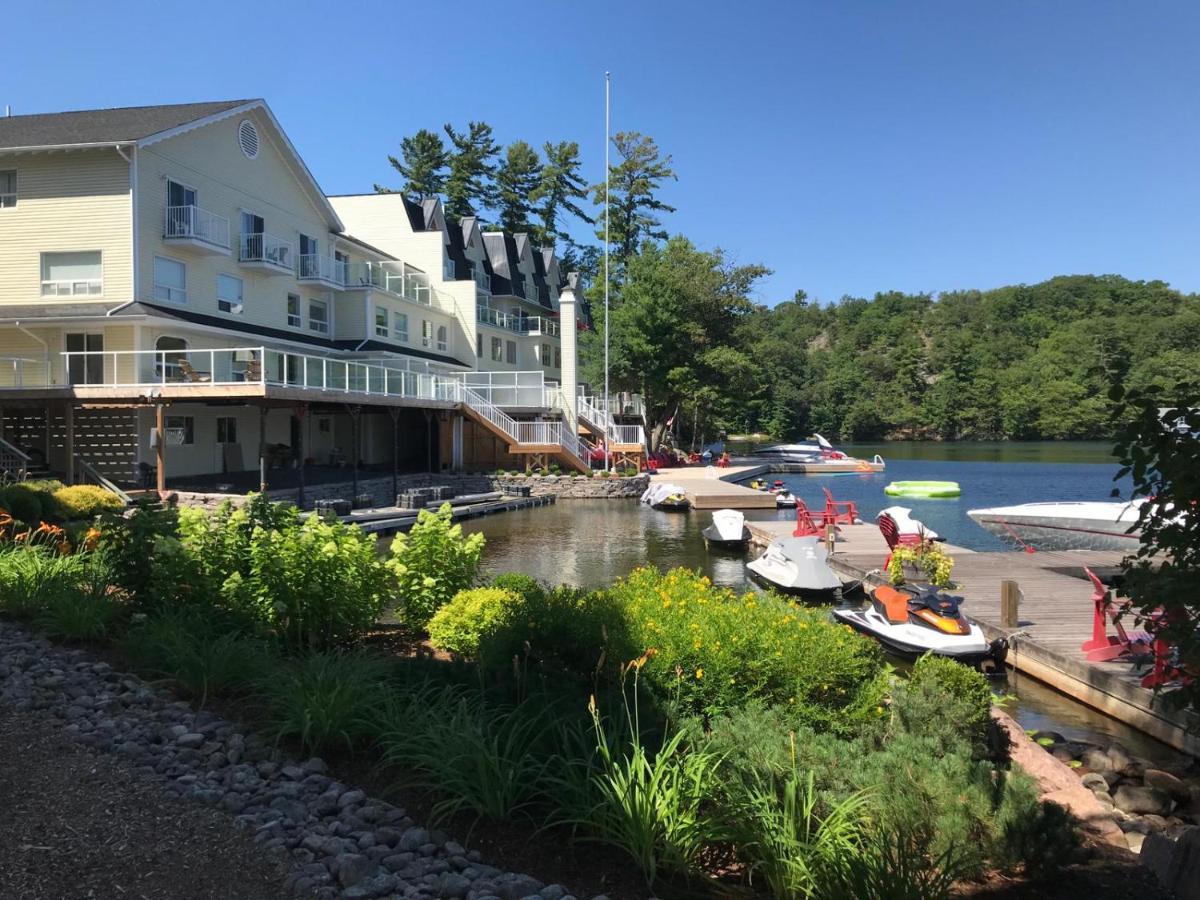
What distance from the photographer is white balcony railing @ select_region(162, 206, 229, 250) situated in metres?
25.0

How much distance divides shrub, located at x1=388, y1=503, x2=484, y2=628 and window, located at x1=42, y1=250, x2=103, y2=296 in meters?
Result: 20.8

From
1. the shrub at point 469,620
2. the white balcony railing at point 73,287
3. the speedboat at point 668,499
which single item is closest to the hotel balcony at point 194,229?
the white balcony railing at point 73,287

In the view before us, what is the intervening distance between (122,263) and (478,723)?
24126 mm

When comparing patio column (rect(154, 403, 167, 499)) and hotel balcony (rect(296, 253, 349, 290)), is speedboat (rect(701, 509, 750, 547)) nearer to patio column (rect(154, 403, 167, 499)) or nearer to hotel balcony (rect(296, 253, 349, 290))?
patio column (rect(154, 403, 167, 499))

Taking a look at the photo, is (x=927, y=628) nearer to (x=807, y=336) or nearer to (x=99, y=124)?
(x=99, y=124)

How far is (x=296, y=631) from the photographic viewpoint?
7.29 metres

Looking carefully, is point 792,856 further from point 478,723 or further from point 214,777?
point 214,777

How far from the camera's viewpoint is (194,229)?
1000 inches

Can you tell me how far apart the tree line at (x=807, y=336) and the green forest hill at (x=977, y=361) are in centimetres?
23

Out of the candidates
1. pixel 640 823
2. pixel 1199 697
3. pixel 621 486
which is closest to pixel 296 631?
pixel 640 823

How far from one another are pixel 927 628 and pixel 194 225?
24.1 meters

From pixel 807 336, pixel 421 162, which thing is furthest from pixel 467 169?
pixel 807 336

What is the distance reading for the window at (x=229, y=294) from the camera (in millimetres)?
27438

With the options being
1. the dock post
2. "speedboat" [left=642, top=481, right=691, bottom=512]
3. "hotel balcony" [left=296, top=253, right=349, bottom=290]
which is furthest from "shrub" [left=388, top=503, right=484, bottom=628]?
"hotel balcony" [left=296, top=253, right=349, bottom=290]
